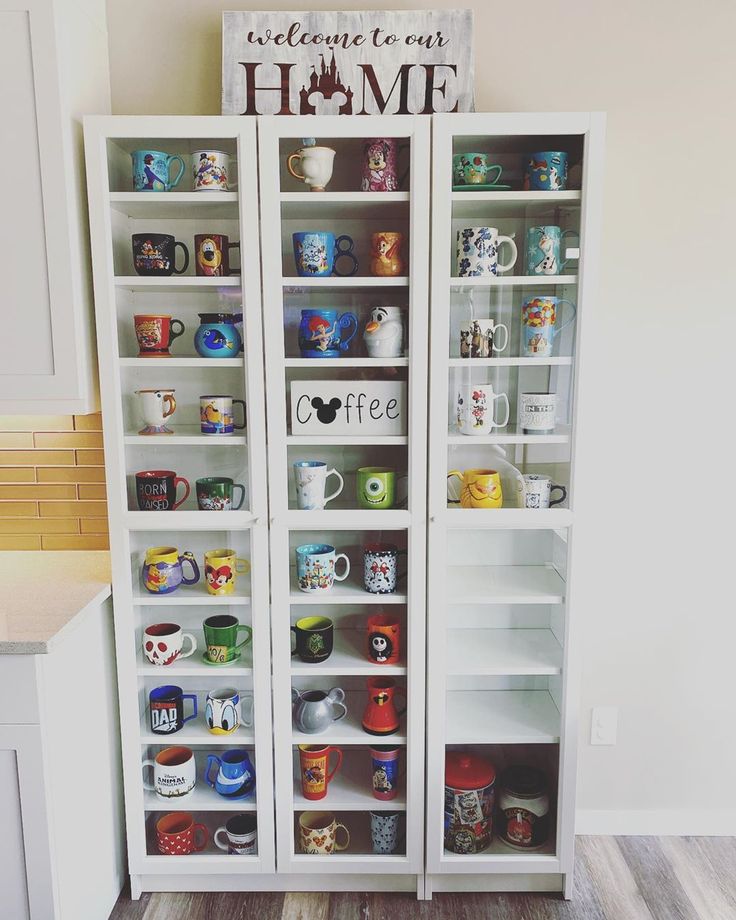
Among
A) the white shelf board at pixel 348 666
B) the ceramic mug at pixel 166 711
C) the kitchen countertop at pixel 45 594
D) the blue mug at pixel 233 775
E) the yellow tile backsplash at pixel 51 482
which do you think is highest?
the yellow tile backsplash at pixel 51 482

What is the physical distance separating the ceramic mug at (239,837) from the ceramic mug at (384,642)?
0.60 metres

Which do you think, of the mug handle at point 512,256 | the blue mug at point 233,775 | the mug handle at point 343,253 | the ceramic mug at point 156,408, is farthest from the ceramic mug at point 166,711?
the mug handle at point 512,256

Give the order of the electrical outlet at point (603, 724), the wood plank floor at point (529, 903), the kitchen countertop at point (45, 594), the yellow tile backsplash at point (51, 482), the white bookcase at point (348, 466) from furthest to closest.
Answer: the electrical outlet at point (603, 724) → the yellow tile backsplash at point (51, 482) → the wood plank floor at point (529, 903) → the white bookcase at point (348, 466) → the kitchen countertop at point (45, 594)

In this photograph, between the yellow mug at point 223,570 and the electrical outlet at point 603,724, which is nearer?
the yellow mug at point 223,570

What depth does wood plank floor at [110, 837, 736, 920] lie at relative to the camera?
194cm

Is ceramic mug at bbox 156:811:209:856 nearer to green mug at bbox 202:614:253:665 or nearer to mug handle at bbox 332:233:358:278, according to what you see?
green mug at bbox 202:614:253:665

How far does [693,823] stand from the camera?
7.50 ft

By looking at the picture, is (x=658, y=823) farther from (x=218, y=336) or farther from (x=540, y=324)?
(x=218, y=336)

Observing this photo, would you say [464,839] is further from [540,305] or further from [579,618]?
[540,305]

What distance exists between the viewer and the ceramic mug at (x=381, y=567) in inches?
74.6

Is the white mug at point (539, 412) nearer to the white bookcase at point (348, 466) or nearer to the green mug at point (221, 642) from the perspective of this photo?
the white bookcase at point (348, 466)

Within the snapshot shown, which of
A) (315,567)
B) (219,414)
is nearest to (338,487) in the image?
(315,567)

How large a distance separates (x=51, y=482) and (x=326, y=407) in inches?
34.8

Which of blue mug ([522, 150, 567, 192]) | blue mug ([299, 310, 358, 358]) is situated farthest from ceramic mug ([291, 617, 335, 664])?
blue mug ([522, 150, 567, 192])
